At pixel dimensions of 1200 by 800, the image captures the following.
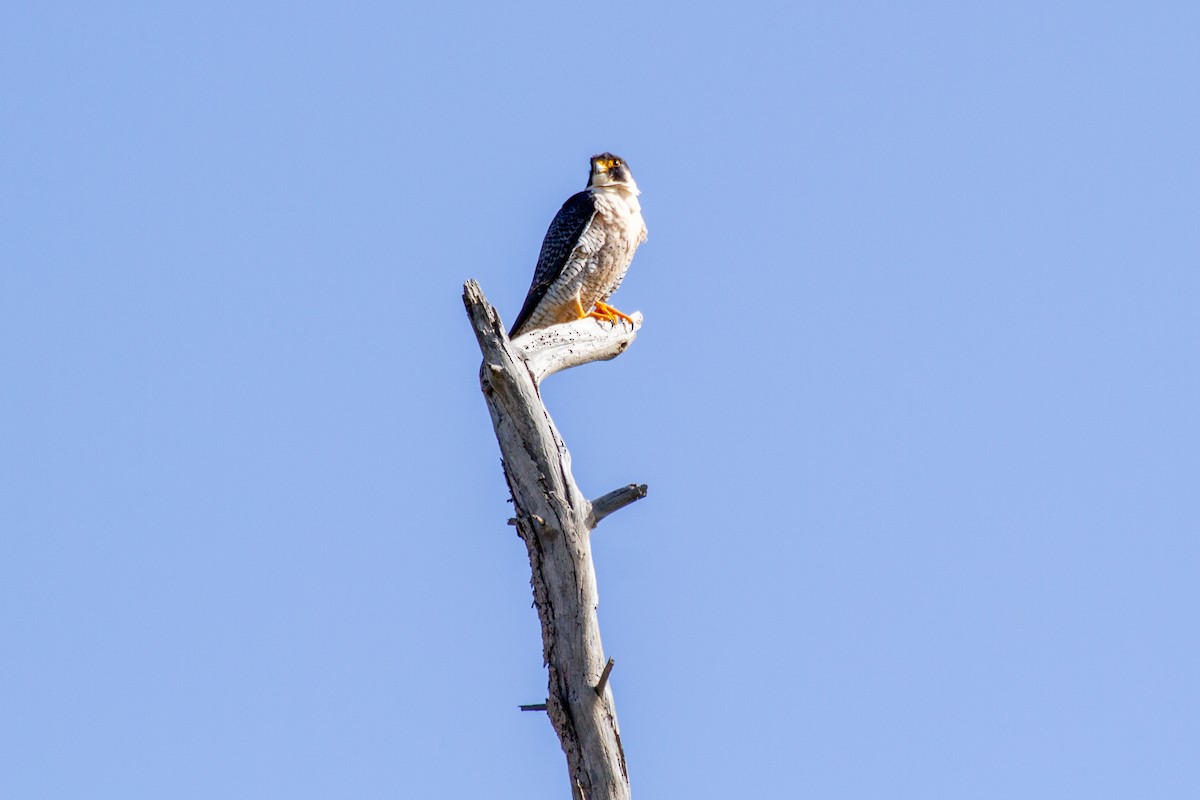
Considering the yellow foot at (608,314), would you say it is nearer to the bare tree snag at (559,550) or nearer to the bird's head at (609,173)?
the bird's head at (609,173)

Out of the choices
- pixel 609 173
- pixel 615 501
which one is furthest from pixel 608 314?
pixel 615 501

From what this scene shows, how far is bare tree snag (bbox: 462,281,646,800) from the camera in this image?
241 inches

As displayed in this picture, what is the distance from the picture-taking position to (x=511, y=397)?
651 centimetres

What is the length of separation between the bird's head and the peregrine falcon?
22 cm

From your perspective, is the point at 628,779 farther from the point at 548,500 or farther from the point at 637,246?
the point at 637,246

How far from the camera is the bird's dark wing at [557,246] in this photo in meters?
9.36

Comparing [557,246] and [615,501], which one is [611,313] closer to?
[557,246]

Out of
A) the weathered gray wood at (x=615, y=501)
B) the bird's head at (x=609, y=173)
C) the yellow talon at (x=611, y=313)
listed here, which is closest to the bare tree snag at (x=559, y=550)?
the weathered gray wood at (x=615, y=501)

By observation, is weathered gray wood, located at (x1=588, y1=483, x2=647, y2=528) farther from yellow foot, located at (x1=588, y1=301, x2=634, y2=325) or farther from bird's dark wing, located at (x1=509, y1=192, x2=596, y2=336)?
bird's dark wing, located at (x1=509, y1=192, x2=596, y2=336)

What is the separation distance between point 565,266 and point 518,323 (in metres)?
0.61

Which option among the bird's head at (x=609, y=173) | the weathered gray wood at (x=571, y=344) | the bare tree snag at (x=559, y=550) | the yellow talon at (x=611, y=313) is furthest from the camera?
the bird's head at (x=609, y=173)

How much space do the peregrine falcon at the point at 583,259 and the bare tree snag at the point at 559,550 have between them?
269 cm

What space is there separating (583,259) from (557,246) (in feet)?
0.65

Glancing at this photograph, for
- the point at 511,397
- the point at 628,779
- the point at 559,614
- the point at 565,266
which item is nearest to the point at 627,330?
the point at 565,266
